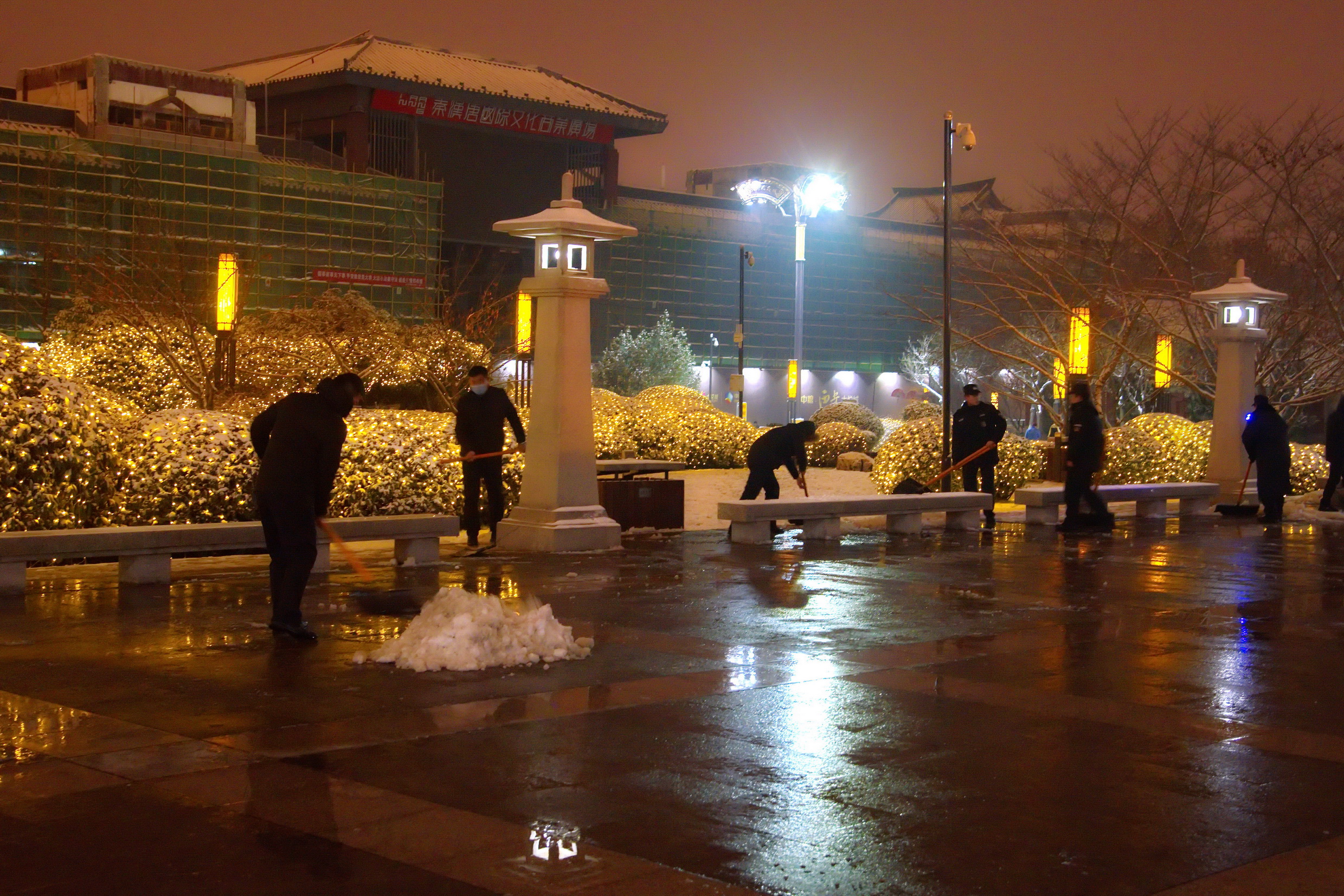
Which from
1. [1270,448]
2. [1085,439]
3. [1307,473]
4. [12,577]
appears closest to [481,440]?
[12,577]

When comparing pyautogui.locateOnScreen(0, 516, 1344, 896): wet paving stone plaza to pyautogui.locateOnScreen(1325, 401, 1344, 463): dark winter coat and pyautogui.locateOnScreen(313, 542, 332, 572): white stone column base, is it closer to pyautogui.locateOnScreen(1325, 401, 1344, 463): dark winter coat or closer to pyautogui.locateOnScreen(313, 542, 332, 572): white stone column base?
pyautogui.locateOnScreen(313, 542, 332, 572): white stone column base

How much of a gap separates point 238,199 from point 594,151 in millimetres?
21190

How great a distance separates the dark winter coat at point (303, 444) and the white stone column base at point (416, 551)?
12.6 feet

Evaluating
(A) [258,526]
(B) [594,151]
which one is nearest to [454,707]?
(A) [258,526]

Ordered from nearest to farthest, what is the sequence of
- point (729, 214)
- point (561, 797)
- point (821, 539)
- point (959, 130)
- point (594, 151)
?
point (561, 797) < point (821, 539) < point (959, 130) < point (594, 151) < point (729, 214)

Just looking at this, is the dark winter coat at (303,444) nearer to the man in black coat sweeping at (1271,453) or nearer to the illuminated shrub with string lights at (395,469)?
the illuminated shrub with string lights at (395,469)

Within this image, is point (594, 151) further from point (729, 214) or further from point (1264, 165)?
point (1264, 165)

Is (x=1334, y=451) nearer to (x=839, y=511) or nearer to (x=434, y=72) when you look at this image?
(x=839, y=511)

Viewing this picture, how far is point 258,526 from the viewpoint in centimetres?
1170

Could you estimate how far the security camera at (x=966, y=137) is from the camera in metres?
22.0

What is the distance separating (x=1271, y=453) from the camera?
63.7ft

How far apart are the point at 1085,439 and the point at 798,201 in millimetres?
39023

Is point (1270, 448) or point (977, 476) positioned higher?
point (1270, 448)

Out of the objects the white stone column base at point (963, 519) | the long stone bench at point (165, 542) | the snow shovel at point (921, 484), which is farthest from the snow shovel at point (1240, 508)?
the long stone bench at point (165, 542)
